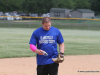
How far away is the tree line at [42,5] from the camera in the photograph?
69625mm

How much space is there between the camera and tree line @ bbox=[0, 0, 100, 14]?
228 feet

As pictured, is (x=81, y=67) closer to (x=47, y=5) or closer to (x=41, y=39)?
(x=41, y=39)

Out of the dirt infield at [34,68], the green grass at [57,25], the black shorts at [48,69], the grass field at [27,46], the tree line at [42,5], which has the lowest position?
the green grass at [57,25]

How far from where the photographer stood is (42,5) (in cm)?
7025

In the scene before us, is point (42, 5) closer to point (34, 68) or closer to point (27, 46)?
point (27, 46)

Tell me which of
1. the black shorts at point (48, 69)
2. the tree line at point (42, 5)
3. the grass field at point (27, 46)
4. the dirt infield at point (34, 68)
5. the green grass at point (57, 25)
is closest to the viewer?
the black shorts at point (48, 69)

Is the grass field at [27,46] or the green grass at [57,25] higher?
the grass field at [27,46]

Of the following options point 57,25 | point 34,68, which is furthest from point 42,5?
point 34,68

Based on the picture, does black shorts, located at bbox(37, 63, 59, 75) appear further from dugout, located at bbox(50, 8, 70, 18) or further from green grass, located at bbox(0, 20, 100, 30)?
dugout, located at bbox(50, 8, 70, 18)

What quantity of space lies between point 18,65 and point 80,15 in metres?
58.8

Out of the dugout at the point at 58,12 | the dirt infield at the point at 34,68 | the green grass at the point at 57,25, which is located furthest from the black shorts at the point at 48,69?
the dugout at the point at 58,12

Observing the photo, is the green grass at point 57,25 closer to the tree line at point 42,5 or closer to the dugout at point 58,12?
the dugout at point 58,12

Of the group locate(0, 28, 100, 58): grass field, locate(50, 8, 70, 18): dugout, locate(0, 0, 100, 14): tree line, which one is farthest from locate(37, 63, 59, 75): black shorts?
locate(0, 0, 100, 14): tree line

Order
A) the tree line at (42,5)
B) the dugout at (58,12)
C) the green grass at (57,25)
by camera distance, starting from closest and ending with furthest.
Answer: the green grass at (57,25) → the dugout at (58,12) → the tree line at (42,5)
